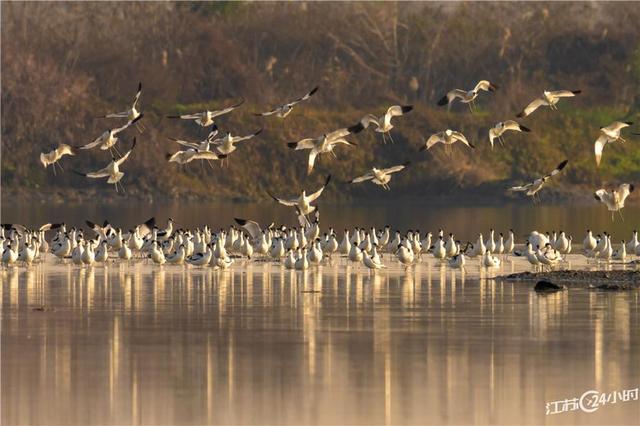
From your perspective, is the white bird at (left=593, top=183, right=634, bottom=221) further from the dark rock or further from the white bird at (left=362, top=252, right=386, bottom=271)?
the dark rock

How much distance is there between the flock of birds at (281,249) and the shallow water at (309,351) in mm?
2954

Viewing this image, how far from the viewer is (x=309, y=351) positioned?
2053 cm

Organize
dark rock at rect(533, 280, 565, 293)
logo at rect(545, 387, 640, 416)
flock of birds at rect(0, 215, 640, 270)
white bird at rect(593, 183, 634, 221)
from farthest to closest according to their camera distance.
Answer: white bird at rect(593, 183, 634, 221)
flock of birds at rect(0, 215, 640, 270)
dark rock at rect(533, 280, 565, 293)
logo at rect(545, 387, 640, 416)

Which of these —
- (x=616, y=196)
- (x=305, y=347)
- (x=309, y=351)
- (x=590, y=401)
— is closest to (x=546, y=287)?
(x=616, y=196)

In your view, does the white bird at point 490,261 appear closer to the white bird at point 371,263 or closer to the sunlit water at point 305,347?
the sunlit water at point 305,347

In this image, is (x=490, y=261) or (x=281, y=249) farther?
(x=281, y=249)

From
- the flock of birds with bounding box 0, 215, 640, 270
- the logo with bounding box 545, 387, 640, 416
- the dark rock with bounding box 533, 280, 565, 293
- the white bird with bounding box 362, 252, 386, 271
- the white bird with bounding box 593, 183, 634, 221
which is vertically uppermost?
the white bird with bounding box 593, 183, 634, 221

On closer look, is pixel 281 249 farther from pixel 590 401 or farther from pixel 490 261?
pixel 590 401

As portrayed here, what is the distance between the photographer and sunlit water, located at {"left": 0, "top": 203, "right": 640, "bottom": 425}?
1700cm

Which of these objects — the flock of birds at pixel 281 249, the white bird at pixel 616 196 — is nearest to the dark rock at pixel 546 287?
the flock of birds at pixel 281 249

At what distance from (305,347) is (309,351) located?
0.35 m

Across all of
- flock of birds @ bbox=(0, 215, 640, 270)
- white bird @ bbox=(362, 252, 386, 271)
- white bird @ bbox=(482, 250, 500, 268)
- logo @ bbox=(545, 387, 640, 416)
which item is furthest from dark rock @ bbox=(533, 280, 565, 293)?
logo @ bbox=(545, 387, 640, 416)

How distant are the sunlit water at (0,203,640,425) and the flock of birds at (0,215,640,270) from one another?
56 cm

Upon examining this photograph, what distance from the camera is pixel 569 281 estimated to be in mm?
29422
